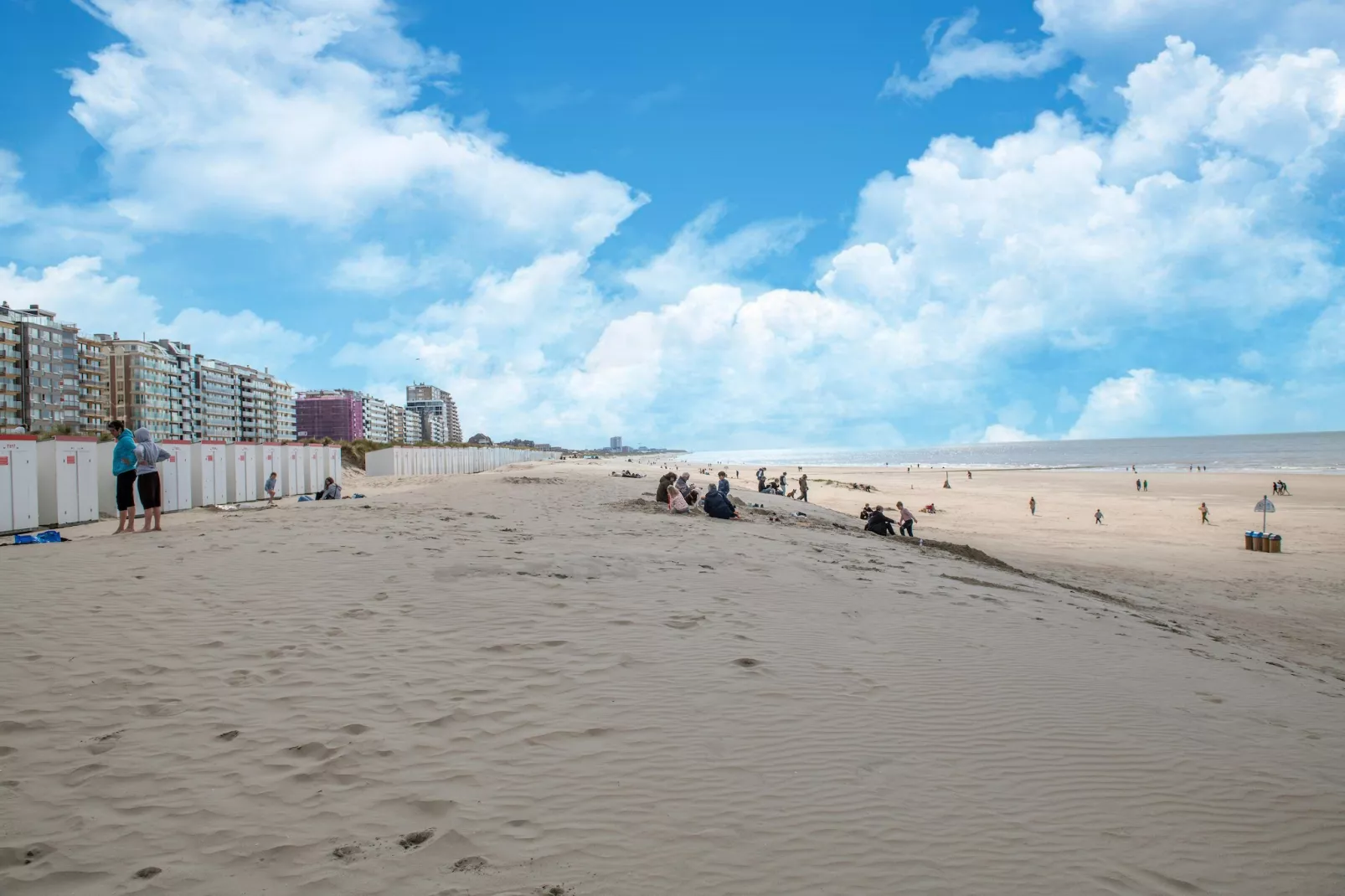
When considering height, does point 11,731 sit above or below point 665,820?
above

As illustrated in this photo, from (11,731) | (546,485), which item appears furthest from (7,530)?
(546,485)

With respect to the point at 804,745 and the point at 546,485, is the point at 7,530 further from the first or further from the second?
the point at 804,745

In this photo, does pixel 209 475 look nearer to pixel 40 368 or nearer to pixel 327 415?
pixel 40 368

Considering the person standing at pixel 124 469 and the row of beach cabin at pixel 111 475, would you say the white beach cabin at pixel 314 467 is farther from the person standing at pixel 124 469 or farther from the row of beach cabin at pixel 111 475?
the person standing at pixel 124 469

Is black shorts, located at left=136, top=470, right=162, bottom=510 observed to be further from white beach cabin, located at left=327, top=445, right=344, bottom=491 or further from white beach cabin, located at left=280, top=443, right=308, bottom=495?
white beach cabin, located at left=327, top=445, right=344, bottom=491

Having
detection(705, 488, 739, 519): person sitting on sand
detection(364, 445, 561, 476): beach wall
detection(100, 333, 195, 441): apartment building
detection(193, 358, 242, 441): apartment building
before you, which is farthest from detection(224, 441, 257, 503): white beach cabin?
detection(193, 358, 242, 441): apartment building

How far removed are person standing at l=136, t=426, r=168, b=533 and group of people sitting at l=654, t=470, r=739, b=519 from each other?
36.7ft

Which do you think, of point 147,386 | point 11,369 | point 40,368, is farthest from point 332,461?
point 147,386

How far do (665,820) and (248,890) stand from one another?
2.04 m

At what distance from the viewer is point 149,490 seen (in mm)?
12750

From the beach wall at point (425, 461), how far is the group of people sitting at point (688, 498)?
3343 cm

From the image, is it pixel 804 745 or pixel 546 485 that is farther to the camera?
pixel 546 485

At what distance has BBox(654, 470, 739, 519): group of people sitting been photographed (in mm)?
17719

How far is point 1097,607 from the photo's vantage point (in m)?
10.9
